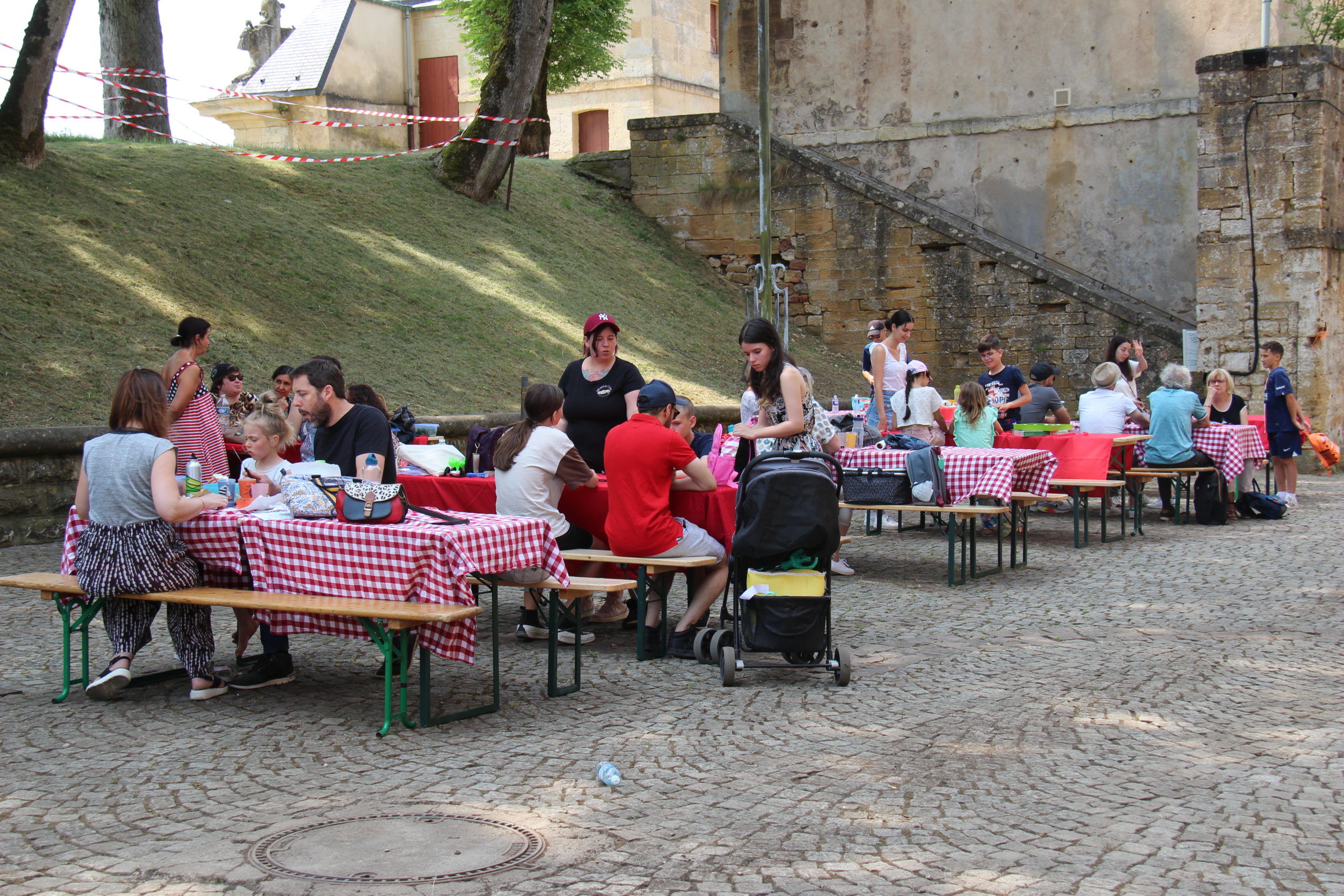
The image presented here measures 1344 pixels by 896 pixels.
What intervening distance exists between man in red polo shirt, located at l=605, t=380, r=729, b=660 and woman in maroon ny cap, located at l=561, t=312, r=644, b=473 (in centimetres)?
90

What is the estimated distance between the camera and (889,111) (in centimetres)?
2355

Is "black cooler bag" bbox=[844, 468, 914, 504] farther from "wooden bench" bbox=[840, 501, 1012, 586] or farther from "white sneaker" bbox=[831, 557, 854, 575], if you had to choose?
"white sneaker" bbox=[831, 557, 854, 575]

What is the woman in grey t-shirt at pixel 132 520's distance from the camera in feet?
19.1

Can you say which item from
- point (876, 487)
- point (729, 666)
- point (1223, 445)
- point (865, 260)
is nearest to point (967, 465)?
point (876, 487)

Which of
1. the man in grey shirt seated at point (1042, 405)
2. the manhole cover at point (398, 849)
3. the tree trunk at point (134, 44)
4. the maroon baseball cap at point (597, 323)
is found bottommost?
the manhole cover at point (398, 849)

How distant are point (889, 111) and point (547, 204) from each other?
656 centimetres

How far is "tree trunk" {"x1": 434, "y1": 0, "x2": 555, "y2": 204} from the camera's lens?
19875 millimetres

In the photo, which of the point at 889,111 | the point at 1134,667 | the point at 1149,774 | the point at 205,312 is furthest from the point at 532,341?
the point at 1149,774

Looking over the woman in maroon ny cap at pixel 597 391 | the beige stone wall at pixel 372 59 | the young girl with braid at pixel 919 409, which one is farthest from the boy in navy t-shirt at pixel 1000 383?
the beige stone wall at pixel 372 59

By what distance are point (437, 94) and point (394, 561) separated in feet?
138

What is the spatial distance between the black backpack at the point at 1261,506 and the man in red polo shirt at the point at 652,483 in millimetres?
8201

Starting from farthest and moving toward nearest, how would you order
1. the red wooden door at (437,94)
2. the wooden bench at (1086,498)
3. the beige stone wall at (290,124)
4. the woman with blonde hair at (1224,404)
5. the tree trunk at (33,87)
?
the red wooden door at (437,94) < the beige stone wall at (290,124) < the tree trunk at (33,87) < the woman with blonde hair at (1224,404) < the wooden bench at (1086,498)

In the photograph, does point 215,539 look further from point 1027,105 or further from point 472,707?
point 1027,105

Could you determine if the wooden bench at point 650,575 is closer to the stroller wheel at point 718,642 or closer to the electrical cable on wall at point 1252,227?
the stroller wheel at point 718,642
